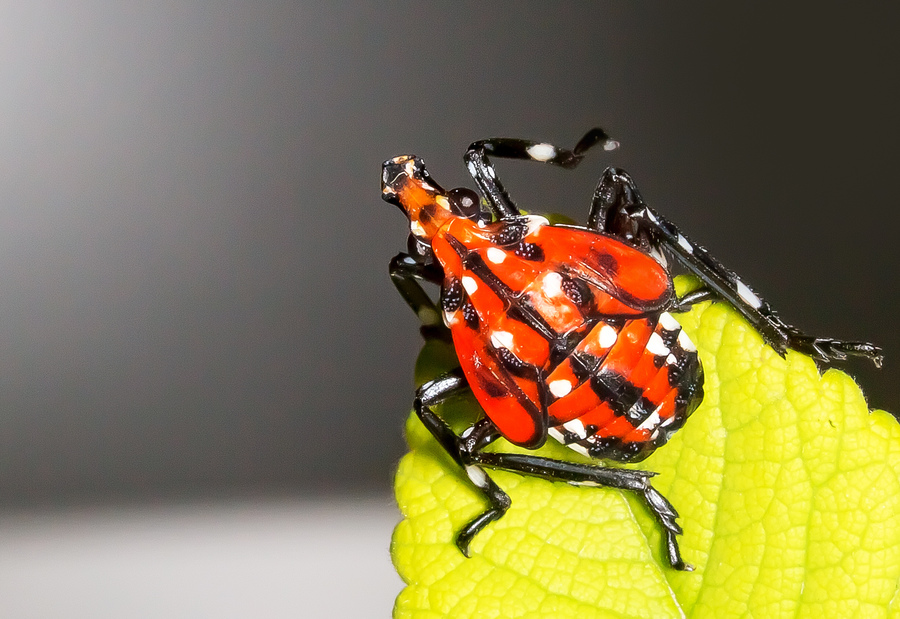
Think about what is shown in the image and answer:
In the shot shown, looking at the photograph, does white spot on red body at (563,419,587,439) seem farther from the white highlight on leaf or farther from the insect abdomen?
the white highlight on leaf

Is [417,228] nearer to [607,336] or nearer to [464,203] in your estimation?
[464,203]

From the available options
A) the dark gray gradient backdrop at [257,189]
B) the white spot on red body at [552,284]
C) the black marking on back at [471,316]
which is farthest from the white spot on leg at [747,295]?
the dark gray gradient backdrop at [257,189]

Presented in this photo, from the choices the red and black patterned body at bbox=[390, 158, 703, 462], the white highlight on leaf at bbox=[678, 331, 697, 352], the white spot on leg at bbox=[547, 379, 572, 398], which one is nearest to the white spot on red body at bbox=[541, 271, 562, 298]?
the red and black patterned body at bbox=[390, 158, 703, 462]

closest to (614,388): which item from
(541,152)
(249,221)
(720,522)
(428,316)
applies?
(720,522)

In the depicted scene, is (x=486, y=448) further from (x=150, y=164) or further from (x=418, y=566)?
(x=150, y=164)

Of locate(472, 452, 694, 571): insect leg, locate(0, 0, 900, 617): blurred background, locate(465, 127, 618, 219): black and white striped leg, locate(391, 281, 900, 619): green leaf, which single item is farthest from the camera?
locate(0, 0, 900, 617): blurred background

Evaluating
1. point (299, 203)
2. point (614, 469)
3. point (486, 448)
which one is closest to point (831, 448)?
point (614, 469)
